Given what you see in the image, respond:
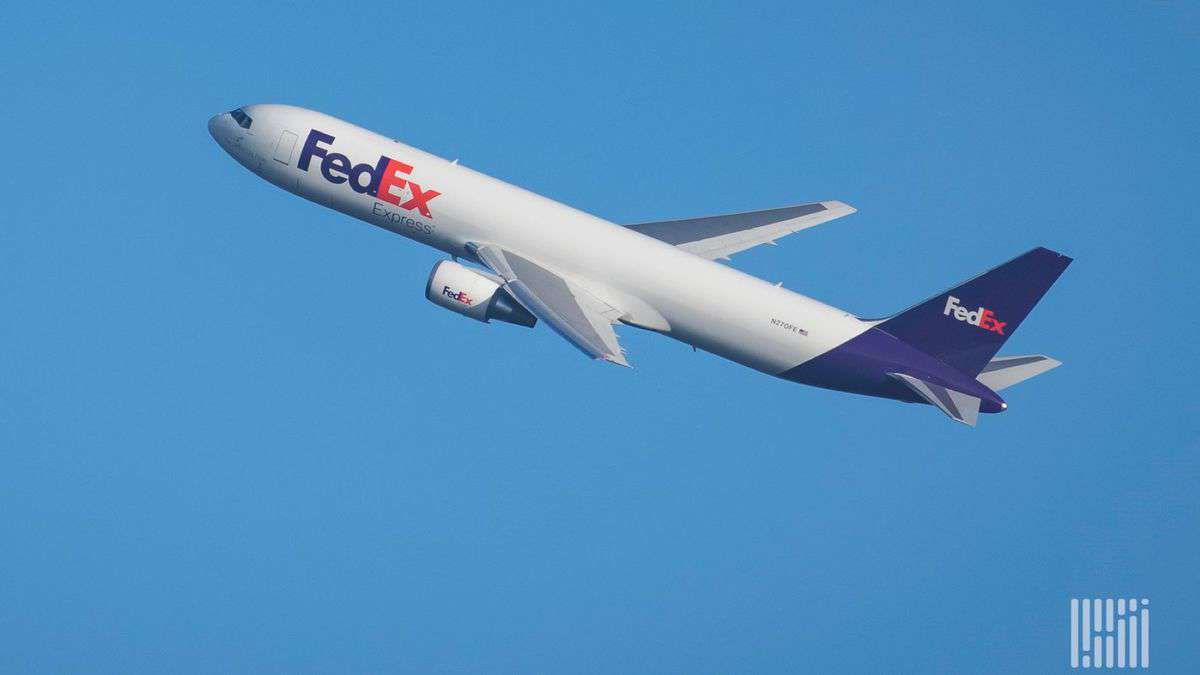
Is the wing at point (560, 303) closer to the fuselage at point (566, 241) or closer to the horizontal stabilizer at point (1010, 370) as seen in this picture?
the fuselage at point (566, 241)

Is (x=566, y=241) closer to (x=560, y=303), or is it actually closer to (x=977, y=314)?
(x=560, y=303)

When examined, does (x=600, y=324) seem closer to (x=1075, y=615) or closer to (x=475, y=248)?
(x=475, y=248)

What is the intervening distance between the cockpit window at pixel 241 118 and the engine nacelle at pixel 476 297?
11.3m

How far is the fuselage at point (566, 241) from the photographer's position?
64188mm

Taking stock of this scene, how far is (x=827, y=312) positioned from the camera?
212 ft

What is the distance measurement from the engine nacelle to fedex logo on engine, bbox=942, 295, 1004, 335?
1547 centimetres

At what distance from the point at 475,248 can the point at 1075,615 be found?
28210 mm

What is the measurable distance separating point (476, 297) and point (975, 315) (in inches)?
733

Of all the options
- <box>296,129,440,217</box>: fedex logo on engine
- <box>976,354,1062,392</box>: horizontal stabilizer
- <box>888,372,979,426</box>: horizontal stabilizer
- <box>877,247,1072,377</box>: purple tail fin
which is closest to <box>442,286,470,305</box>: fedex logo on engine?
<box>296,129,440,217</box>: fedex logo on engine

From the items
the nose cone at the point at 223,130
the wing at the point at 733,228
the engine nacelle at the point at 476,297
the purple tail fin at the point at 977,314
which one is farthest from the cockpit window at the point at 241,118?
the purple tail fin at the point at 977,314

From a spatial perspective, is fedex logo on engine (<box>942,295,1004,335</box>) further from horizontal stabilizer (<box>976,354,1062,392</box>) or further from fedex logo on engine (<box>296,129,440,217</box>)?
fedex logo on engine (<box>296,129,440,217</box>)

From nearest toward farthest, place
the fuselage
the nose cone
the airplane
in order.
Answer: the airplane < the fuselage < the nose cone

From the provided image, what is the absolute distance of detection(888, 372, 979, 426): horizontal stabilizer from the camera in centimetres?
6278

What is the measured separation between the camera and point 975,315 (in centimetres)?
6362
